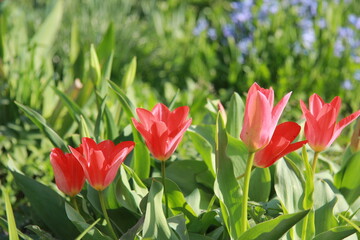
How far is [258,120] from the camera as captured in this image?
106 cm

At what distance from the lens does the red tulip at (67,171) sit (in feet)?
3.92

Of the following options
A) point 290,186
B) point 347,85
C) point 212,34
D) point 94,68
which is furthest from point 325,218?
point 212,34

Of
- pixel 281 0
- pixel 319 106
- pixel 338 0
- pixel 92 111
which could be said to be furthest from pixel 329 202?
pixel 338 0

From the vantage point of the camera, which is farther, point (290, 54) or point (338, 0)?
point (338, 0)

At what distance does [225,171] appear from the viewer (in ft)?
4.06

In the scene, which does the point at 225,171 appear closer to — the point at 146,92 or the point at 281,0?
the point at 146,92

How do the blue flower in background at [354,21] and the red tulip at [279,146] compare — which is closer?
the red tulip at [279,146]

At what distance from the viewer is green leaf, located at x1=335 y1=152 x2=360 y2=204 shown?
152 cm

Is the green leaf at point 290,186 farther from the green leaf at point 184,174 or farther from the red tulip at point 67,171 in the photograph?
the red tulip at point 67,171

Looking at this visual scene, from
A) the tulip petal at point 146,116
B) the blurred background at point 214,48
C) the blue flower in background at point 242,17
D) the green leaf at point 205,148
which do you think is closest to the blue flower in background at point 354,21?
the blurred background at point 214,48

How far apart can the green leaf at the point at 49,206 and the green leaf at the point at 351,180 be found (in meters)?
0.68

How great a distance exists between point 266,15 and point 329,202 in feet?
8.32

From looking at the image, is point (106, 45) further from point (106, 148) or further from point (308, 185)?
point (308, 185)

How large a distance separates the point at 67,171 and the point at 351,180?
0.74 meters
